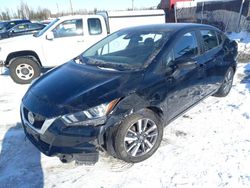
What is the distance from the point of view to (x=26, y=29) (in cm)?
1546

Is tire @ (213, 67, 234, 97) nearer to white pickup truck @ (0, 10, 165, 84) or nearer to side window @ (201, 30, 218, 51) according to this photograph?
side window @ (201, 30, 218, 51)

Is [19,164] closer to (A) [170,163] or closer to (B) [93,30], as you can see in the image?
(A) [170,163]

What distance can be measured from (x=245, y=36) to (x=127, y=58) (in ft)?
43.2

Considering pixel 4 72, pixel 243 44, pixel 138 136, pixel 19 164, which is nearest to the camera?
pixel 138 136

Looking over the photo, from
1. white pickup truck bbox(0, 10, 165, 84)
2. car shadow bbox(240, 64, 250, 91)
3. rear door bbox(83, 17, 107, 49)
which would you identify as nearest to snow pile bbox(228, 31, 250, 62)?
car shadow bbox(240, 64, 250, 91)

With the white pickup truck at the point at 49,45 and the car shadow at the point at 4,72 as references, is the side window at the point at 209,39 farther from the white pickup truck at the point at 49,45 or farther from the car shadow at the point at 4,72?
the car shadow at the point at 4,72

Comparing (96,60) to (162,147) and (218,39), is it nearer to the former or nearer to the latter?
(162,147)

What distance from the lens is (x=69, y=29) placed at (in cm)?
738

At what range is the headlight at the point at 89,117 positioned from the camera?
2.69 meters

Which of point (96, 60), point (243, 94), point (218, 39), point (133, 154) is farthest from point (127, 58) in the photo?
point (243, 94)

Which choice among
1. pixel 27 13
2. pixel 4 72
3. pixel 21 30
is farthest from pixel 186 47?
pixel 27 13

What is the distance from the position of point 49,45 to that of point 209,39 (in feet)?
15.1

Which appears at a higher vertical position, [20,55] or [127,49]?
[127,49]

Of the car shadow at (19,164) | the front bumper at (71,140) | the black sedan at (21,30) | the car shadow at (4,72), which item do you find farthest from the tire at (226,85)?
the black sedan at (21,30)
